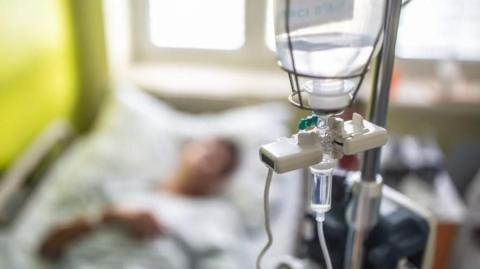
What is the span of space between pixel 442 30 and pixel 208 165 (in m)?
1.12

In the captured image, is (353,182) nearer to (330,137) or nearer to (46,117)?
(330,137)

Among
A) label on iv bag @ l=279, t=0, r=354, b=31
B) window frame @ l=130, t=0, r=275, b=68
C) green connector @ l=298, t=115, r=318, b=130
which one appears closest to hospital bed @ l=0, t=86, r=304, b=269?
window frame @ l=130, t=0, r=275, b=68

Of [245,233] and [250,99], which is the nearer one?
[245,233]

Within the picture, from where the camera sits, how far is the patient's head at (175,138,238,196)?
2080 mm

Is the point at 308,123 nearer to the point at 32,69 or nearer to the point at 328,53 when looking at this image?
the point at 328,53

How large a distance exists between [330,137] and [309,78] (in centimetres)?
8

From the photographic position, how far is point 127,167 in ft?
6.93

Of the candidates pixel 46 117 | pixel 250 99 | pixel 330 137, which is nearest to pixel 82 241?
pixel 46 117

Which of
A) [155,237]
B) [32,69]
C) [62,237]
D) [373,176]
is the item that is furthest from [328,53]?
[32,69]

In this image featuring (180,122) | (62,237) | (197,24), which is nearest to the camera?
(62,237)

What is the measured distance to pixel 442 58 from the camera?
7.68 feet

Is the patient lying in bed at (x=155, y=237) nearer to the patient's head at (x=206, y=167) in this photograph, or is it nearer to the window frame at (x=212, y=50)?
the patient's head at (x=206, y=167)

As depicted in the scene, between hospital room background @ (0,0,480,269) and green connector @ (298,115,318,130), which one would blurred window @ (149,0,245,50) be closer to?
hospital room background @ (0,0,480,269)

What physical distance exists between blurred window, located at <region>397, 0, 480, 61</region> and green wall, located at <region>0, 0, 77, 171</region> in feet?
4.51
